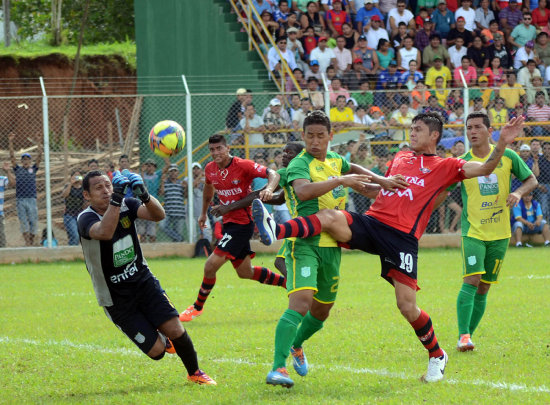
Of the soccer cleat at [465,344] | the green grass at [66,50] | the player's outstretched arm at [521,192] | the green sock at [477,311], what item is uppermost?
the green grass at [66,50]

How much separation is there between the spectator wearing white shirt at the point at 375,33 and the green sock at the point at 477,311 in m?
13.9

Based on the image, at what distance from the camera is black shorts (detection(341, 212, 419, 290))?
6242 millimetres

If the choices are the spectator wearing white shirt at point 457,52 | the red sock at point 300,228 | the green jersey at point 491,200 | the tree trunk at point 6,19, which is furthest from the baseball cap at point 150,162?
the tree trunk at point 6,19

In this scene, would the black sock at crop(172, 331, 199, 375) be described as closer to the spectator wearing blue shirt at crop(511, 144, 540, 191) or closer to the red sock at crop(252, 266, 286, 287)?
the red sock at crop(252, 266, 286, 287)

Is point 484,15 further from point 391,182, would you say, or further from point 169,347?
point 169,347

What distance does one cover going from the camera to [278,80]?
20.3 metres

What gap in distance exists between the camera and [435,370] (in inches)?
240

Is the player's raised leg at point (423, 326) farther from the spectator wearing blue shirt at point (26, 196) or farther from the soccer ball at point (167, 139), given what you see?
the spectator wearing blue shirt at point (26, 196)

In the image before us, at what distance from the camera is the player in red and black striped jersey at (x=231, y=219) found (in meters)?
9.99

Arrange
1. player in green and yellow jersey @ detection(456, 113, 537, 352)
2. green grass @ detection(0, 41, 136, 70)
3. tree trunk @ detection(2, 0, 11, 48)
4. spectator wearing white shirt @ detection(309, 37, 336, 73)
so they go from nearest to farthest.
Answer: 1. player in green and yellow jersey @ detection(456, 113, 537, 352)
2. spectator wearing white shirt @ detection(309, 37, 336, 73)
3. tree trunk @ detection(2, 0, 11, 48)
4. green grass @ detection(0, 41, 136, 70)

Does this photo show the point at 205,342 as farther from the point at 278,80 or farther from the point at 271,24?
the point at 271,24

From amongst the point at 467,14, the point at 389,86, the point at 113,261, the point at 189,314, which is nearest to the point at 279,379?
the point at 113,261

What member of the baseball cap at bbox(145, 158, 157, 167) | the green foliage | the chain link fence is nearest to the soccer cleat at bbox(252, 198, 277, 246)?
the chain link fence

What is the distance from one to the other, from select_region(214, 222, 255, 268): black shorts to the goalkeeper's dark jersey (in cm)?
360
